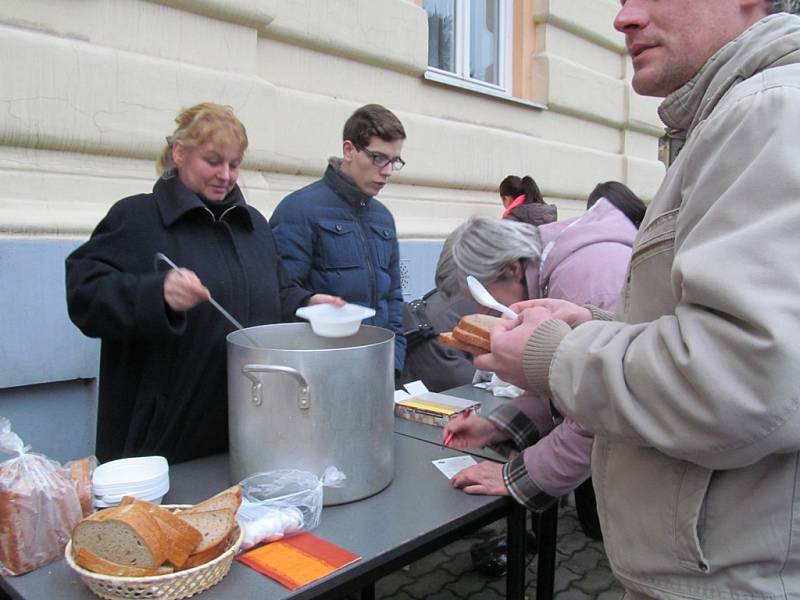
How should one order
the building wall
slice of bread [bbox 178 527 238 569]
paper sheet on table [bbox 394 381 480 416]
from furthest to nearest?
1. the building wall
2. paper sheet on table [bbox 394 381 480 416]
3. slice of bread [bbox 178 527 238 569]

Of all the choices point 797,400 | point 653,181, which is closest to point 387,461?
point 797,400

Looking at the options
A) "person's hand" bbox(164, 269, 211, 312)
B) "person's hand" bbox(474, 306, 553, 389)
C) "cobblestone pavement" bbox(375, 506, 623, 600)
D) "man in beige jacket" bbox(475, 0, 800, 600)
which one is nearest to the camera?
"man in beige jacket" bbox(475, 0, 800, 600)

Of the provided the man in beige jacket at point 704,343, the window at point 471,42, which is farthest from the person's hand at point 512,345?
the window at point 471,42

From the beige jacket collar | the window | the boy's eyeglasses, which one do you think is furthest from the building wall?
the beige jacket collar

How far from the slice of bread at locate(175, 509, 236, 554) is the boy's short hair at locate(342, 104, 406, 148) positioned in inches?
70.0

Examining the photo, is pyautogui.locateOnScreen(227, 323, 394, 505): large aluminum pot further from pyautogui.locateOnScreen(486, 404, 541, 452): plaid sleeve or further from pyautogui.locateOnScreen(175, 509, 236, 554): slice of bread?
pyautogui.locateOnScreen(486, 404, 541, 452): plaid sleeve

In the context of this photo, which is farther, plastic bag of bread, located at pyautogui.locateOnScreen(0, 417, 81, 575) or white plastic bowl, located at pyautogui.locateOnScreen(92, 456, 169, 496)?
white plastic bowl, located at pyautogui.locateOnScreen(92, 456, 169, 496)

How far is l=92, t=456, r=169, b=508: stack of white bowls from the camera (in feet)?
3.99

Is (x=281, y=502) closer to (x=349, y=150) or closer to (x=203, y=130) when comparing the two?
(x=203, y=130)

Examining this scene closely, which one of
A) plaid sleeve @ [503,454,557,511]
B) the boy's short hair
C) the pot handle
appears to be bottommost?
plaid sleeve @ [503,454,557,511]

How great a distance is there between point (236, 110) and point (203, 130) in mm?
1220

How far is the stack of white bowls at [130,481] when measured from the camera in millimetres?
1217

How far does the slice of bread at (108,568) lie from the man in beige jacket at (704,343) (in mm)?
577

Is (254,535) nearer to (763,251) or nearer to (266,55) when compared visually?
(763,251)
